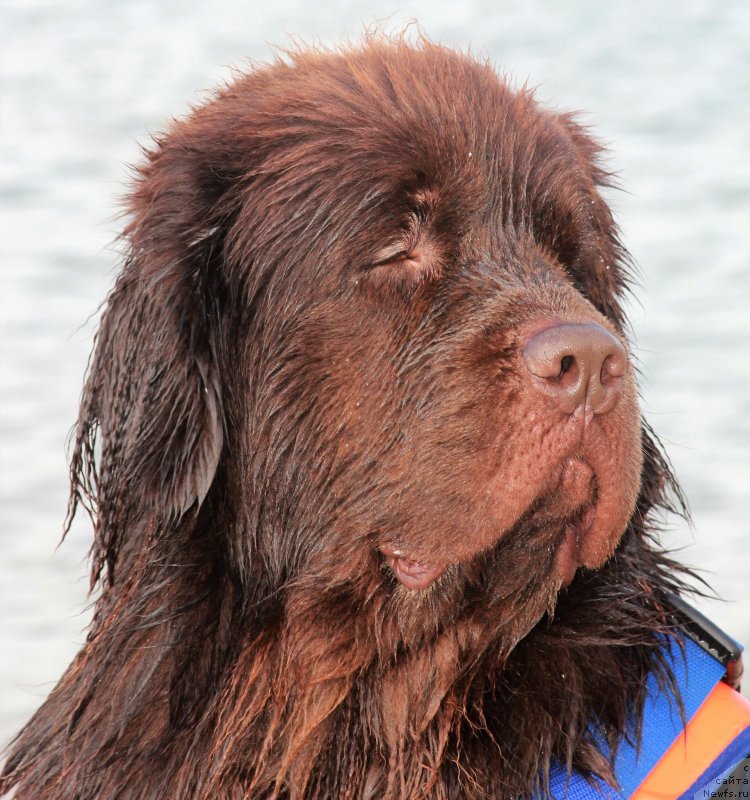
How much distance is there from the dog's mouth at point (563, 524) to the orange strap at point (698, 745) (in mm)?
479

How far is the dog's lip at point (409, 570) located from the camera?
2.89 meters

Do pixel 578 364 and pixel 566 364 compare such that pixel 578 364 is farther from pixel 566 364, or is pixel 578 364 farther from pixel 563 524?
pixel 563 524

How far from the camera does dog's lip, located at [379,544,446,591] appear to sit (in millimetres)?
2893

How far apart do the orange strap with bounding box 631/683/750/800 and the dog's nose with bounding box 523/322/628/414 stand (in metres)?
0.87

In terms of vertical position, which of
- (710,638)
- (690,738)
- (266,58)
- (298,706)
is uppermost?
(266,58)

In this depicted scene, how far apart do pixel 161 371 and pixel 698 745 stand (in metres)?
1.52

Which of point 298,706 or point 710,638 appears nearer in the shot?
point 298,706

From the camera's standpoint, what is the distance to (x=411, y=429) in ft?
9.37

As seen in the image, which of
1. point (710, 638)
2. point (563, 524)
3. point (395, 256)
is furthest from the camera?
point (710, 638)

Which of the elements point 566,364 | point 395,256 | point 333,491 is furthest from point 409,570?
point 395,256

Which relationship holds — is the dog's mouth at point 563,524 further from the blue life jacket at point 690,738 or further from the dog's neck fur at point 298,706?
the blue life jacket at point 690,738

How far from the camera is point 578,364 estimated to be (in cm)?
266

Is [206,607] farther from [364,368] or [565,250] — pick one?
[565,250]

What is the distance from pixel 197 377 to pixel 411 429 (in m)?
0.53
